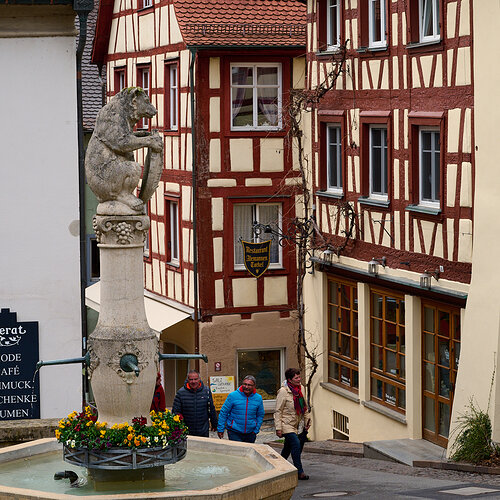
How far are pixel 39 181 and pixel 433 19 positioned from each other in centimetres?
724

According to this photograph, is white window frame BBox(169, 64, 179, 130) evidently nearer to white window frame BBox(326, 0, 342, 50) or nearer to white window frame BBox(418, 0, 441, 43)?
white window frame BBox(326, 0, 342, 50)

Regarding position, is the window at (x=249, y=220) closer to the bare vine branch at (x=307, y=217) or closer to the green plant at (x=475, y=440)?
the bare vine branch at (x=307, y=217)

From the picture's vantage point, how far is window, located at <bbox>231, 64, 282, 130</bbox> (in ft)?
90.9

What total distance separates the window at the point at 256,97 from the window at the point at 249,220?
1.65 metres

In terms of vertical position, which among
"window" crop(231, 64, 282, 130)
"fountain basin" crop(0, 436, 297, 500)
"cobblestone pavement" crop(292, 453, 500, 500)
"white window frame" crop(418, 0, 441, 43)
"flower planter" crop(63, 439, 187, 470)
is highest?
"white window frame" crop(418, 0, 441, 43)

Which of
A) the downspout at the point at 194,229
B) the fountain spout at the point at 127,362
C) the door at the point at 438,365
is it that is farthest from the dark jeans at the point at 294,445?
the downspout at the point at 194,229

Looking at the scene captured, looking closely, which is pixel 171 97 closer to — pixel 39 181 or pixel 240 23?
pixel 240 23

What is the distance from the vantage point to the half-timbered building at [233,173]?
2745 cm

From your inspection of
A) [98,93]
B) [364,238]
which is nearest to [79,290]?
[364,238]

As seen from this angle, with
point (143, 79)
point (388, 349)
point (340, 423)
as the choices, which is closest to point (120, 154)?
point (388, 349)

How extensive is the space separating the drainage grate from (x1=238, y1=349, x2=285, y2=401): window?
4.04 metres

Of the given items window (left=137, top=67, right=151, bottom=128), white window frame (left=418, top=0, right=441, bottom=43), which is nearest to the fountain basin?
white window frame (left=418, top=0, right=441, bottom=43)

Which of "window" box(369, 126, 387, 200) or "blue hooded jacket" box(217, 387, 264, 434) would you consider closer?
"blue hooded jacket" box(217, 387, 264, 434)

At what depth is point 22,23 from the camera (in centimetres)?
1559
